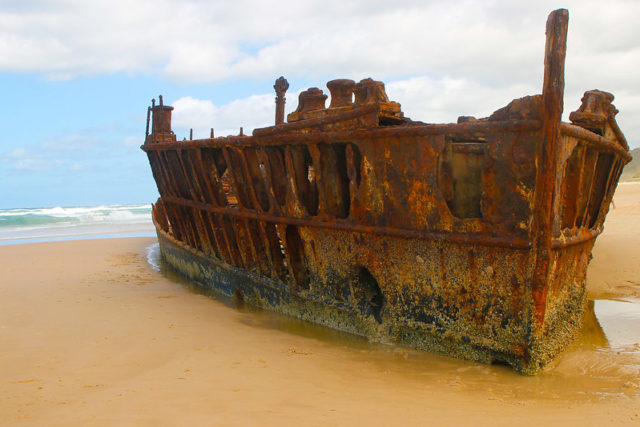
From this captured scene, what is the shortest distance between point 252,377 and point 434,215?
1.88m

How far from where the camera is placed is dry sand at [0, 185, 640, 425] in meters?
3.35

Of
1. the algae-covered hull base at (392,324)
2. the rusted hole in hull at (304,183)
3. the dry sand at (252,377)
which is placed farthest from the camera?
the rusted hole in hull at (304,183)

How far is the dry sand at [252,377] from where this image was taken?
3.35m

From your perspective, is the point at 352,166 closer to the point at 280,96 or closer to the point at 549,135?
the point at 549,135

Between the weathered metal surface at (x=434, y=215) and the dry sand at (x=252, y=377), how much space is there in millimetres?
299

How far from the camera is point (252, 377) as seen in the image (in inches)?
161

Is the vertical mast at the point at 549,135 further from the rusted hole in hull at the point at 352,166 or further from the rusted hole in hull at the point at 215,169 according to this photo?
the rusted hole in hull at the point at 215,169

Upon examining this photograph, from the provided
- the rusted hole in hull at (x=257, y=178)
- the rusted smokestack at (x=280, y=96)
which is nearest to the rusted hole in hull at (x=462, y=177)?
the rusted hole in hull at (x=257, y=178)

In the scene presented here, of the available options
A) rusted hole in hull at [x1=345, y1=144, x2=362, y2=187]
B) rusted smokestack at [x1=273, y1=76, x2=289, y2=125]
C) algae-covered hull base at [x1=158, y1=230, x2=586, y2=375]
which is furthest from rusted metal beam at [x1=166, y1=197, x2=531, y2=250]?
rusted smokestack at [x1=273, y1=76, x2=289, y2=125]

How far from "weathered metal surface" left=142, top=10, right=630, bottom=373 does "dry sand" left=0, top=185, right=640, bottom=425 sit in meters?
0.30

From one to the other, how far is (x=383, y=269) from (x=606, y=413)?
6.44 ft

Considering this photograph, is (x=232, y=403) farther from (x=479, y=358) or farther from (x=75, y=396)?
(x=479, y=358)

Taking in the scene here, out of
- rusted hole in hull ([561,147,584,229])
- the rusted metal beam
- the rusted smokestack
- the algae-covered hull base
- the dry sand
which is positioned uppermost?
the rusted smokestack

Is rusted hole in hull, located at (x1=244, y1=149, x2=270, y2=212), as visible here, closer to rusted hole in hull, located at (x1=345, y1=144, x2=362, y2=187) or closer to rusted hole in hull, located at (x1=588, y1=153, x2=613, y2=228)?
rusted hole in hull, located at (x1=345, y1=144, x2=362, y2=187)
